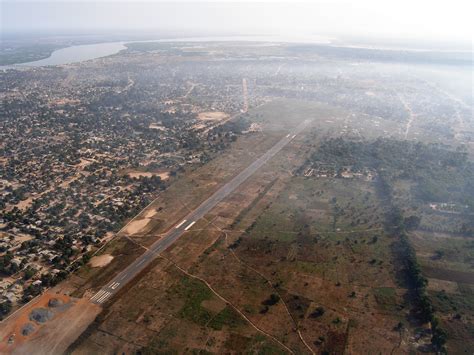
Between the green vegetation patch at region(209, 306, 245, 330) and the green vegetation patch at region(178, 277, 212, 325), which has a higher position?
the green vegetation patch at region(178, 277, 212, 325)

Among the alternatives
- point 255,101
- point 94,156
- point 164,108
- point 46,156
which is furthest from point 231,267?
point 255,101

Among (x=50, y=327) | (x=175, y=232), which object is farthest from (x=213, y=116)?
(x=50, y=327)

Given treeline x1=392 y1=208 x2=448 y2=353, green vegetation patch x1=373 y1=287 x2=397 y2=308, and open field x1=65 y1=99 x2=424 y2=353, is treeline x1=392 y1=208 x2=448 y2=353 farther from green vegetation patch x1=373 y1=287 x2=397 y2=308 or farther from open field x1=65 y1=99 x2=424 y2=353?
green vegetation patch x1=373 y1=287 x2=397 y2=308

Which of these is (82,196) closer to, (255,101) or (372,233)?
(372,233)

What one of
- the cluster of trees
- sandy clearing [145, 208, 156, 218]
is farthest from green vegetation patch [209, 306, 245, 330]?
the cluster of trees

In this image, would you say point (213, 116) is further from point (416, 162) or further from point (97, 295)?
point (97, 295)
